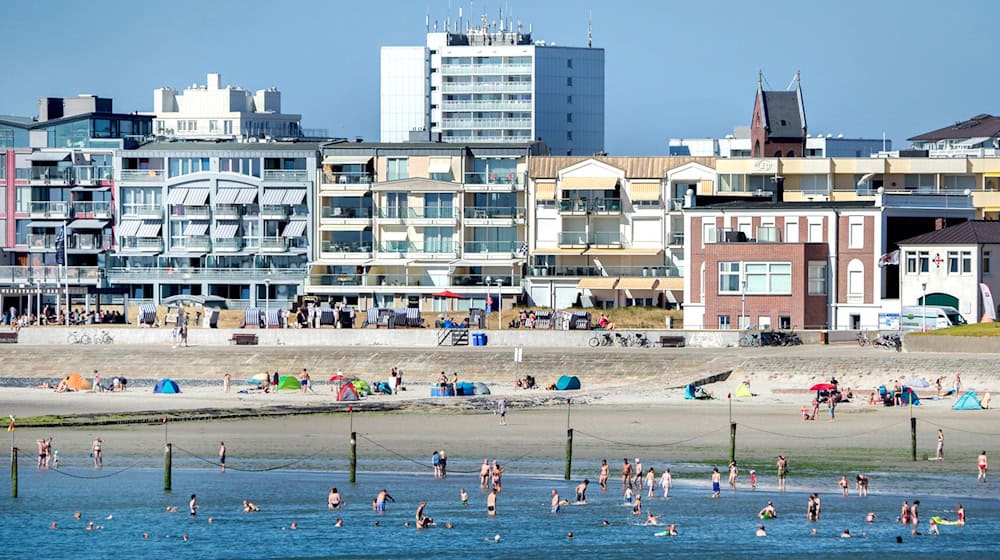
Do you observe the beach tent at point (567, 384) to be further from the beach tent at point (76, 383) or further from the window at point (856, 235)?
the beach tent at point (76, 383)

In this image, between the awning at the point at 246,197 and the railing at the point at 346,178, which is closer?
the railing at the point at 346,178

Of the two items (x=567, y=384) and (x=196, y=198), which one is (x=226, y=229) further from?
(x=567, y=384)

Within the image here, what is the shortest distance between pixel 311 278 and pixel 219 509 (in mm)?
59651

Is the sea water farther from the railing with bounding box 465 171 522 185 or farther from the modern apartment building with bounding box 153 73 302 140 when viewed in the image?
the modern apartment building with bounding box 153 73 302 140

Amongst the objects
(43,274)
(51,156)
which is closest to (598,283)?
(43,274)

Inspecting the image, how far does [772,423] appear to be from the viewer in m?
67.8

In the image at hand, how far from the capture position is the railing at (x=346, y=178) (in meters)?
115

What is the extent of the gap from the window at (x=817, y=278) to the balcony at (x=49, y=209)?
184 feet

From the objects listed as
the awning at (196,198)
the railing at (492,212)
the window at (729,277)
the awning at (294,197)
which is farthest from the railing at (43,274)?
the window at (729,277)

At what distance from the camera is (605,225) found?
11231 centimetres

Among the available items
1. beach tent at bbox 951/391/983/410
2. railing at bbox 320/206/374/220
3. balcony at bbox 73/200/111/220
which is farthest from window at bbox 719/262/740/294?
balcony at bbox 73/200/111/220

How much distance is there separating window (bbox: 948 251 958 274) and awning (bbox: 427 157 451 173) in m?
A: 36.4

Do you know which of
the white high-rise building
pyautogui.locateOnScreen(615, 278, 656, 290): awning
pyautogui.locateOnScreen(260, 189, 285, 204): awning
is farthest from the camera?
the white high-rise building

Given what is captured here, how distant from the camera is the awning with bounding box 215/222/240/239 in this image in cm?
11538
